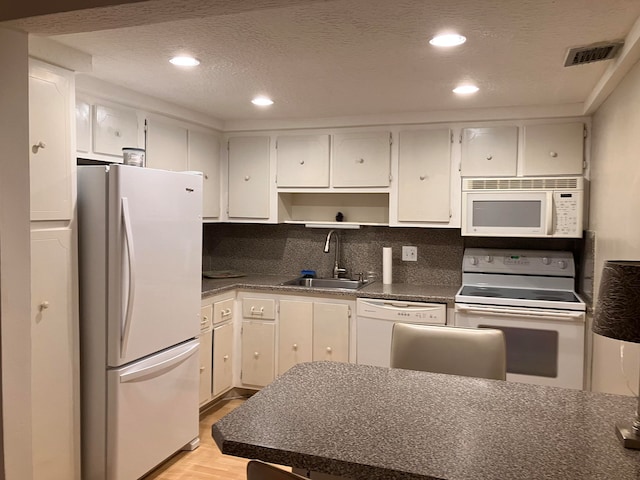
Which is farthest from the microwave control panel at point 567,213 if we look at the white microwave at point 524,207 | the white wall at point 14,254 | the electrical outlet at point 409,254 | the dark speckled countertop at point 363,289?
the white wall at point 14,254

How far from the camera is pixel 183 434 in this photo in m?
3.07

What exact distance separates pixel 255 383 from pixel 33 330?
2.01m

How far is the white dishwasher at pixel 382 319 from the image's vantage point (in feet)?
11.4

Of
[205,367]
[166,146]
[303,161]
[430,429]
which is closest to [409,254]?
[303,161]

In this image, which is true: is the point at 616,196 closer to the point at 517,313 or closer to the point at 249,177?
the point at 517,313

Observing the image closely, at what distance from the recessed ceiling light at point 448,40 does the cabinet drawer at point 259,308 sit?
2273 millimetres

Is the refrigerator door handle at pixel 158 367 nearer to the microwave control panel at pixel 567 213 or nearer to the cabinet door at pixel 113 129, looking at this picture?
the cabinet door at pixel 113 129

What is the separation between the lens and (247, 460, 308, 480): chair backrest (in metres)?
1.02

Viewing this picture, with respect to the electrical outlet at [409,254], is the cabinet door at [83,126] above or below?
above

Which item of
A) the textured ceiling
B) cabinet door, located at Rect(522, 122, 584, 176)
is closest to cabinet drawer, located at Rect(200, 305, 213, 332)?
the textured ceiling

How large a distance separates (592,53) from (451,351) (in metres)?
1.43

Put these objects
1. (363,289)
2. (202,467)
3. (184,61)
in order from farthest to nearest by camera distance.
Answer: (363,289) < (202,467) < (184,61)

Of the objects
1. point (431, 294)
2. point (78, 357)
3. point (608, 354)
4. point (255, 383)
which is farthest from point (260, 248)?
point (608, 354)

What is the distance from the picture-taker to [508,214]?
3494mm
